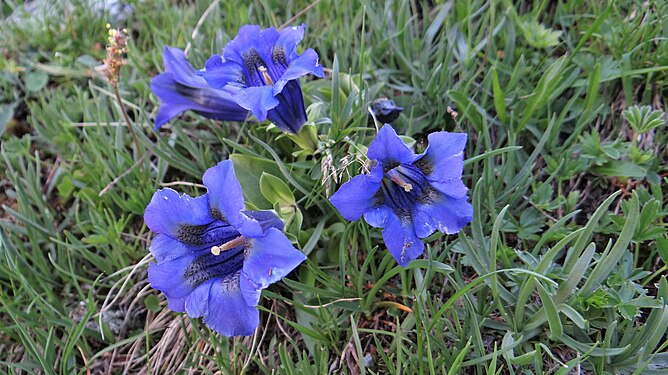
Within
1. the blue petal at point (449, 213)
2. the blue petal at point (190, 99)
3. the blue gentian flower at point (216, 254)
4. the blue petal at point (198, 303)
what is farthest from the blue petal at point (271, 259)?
the blue petal at point (190, 99)

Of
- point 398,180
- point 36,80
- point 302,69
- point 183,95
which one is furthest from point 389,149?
point 36,80

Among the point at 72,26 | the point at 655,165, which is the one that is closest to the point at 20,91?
the point at 72,26

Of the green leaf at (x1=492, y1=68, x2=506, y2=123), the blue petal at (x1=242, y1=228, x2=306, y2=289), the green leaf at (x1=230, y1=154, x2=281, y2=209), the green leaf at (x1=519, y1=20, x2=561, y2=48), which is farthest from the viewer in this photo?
the green leaf at (x1=519, y1=20, x2=561, y2=48)

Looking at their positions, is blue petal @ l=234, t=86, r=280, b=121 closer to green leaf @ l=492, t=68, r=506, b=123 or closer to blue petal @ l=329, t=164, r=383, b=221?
blue petal @ l=329, t=164, r=383, b=221

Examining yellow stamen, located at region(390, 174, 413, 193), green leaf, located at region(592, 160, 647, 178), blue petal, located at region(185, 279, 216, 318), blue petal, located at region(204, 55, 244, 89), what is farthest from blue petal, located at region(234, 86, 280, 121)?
green leaf, located at region(592, 160, 647, 178)

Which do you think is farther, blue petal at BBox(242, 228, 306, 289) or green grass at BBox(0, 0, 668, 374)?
green grass at BBox(0, 0, 668, 374)

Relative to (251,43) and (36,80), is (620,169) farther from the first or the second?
(36,80)

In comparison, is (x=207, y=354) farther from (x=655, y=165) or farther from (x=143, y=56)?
(x=655, y=165)
